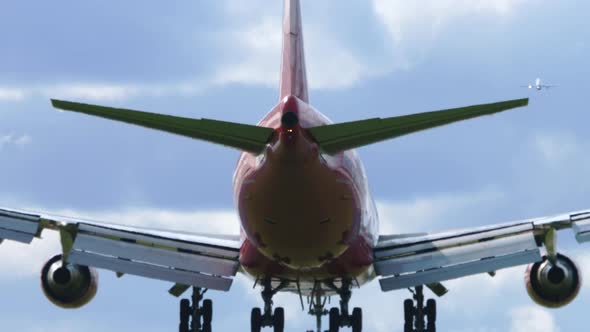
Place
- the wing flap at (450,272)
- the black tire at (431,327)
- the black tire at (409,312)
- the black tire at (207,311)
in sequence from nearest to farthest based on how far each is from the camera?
the wing flap at (450,272) → the black tire at (207,311) → the black tire at (431,327) → the black tire at (409,312)

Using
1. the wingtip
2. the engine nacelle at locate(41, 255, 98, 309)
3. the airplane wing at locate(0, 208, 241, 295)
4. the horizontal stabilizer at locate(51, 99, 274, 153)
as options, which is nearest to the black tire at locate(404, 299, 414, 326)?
the airplane wing at locate(0, 208, 241, 295)

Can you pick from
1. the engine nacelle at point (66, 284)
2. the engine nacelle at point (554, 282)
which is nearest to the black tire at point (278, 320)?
the engine nacelle at point (66, 284)

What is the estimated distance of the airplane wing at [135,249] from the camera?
3941cm

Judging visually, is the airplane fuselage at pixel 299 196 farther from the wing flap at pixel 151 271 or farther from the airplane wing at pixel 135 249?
the airplane wing at pixel 135 249

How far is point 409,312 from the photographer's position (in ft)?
147

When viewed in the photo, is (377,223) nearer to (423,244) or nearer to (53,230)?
(423,244)

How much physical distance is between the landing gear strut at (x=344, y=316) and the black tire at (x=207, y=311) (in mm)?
Answer: 3527

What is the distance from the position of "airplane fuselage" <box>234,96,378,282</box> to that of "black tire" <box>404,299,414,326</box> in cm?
622

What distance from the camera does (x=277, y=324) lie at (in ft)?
134

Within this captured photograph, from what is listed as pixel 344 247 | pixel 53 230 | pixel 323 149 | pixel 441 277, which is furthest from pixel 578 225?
pixel 53 230

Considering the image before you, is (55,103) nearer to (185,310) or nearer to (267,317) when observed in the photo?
(267,317)

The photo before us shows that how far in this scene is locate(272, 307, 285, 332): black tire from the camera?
134 feet

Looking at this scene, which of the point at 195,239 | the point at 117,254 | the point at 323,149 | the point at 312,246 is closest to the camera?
the point at 323,149

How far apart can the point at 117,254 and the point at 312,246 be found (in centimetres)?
618
